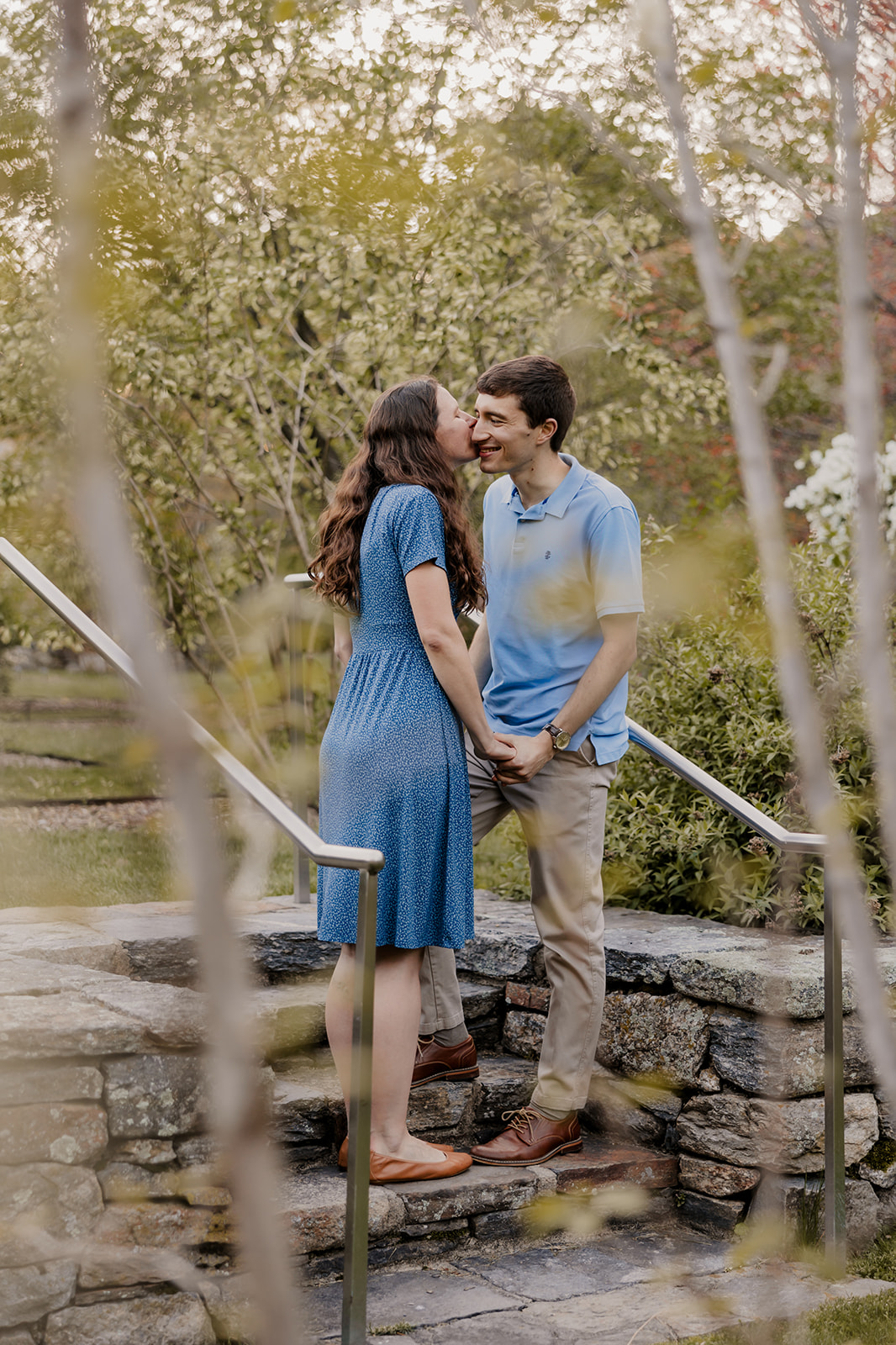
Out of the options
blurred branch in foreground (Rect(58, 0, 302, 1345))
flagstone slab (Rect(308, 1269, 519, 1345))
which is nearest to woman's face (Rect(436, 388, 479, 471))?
flagstone slab (Rect(308, 1269, 519, 1345))

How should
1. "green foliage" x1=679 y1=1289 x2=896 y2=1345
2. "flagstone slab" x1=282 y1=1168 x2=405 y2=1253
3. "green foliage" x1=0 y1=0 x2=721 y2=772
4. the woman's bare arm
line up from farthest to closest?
"green foliage" x1=0 y1=0 x2=721 y2=772, the woman's bare arm, "flagstone slab" x1=282 y1=1168 x2=405 y2=1253, "green foliage" x1=679 y1=1289 x2=896 y2=1345

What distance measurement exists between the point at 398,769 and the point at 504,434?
857mm

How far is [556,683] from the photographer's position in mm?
3152

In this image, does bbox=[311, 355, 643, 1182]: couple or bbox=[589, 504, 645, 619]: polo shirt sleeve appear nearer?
bbox=[311, 355, 643, 1182]: couple

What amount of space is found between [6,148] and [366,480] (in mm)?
1717

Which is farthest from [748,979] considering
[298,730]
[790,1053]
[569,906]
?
[298,730]

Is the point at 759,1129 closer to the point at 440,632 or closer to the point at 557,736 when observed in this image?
the point at 557,736

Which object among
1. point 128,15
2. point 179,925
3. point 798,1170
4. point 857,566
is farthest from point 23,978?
point 128,15

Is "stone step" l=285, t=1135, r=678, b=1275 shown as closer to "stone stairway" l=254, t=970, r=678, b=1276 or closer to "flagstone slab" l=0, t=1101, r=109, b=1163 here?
"stone stairway" l=254, t=970, r=678, b=1276

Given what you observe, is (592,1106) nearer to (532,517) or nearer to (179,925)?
(179,925)

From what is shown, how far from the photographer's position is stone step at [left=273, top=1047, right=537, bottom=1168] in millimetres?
3025

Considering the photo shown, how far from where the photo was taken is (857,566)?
0.95 meters

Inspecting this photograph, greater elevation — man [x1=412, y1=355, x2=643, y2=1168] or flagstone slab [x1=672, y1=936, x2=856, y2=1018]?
man [x1=412, y1=355, x2=643, y2=1168]

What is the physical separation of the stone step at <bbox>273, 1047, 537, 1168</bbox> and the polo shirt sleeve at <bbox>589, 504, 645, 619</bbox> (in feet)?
4.33
